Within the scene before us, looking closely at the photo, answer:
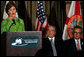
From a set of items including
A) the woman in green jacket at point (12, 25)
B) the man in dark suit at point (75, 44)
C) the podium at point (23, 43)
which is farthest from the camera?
the man in dark suit at point (75, 44)

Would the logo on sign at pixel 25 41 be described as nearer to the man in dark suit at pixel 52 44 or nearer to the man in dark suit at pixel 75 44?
the man in dark suit at pixel 52 44

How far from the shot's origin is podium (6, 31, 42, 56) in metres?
2.20

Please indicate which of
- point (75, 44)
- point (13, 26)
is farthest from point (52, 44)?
point (13, 26)

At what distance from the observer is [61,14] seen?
206 inches

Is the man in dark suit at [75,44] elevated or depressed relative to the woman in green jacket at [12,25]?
depressed

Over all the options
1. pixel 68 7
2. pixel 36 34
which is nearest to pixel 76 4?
pixel 68 7

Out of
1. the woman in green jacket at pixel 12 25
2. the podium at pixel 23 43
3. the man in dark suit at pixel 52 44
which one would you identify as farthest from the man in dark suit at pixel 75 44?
the podium at pixel 23 43

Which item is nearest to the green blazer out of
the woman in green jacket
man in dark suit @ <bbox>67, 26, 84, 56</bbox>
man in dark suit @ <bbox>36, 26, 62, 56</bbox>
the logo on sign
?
the woman in green jacket

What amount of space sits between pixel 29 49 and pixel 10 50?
23 centimetres

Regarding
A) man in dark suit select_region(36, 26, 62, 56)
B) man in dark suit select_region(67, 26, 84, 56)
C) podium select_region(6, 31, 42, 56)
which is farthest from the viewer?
man in dark suit select_region(67, 26, 84, 56)

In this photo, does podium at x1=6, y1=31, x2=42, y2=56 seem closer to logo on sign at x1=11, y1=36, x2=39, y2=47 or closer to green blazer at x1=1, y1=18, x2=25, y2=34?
logo on sign at x1=11, y1=36, x2=39, y2=47

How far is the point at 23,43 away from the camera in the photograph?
2.28 m

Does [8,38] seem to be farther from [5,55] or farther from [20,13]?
[20,13]

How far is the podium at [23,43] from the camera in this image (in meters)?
2.20
